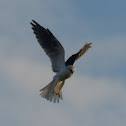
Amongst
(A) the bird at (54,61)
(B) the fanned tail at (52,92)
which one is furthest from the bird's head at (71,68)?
(B) the fanned tail at (52,92)

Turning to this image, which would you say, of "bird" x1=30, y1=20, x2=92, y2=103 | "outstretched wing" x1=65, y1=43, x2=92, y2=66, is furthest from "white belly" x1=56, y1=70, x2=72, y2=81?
"outstretched wing" x1=65, y1=43, x2=92, y2=66

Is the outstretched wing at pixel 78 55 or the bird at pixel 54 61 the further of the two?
the outstretched wing at pixel 78 55

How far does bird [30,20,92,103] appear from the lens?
13.1m

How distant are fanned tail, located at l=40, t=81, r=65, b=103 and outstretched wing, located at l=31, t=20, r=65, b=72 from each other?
447 millimetres


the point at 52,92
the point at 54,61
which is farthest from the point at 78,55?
the point at 52,92

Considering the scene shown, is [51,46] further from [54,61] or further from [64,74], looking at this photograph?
[64,74]

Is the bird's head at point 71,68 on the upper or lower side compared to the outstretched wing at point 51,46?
lower

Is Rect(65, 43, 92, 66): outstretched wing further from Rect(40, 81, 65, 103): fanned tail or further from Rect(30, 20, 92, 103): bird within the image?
Rect(40, 81, 65, 103): fanned tail

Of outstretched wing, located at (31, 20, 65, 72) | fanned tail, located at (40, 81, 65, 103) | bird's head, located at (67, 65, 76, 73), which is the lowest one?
fanned tail, located at (40, 81, 65, 103)

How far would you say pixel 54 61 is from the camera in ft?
44.5

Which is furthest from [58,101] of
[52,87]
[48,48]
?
[48,48]

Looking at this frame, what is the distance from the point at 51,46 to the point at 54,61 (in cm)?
42

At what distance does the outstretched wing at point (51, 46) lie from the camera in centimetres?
1333

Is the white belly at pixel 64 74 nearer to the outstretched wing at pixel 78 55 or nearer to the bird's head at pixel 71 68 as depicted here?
the bird's head at pixel 71 68
